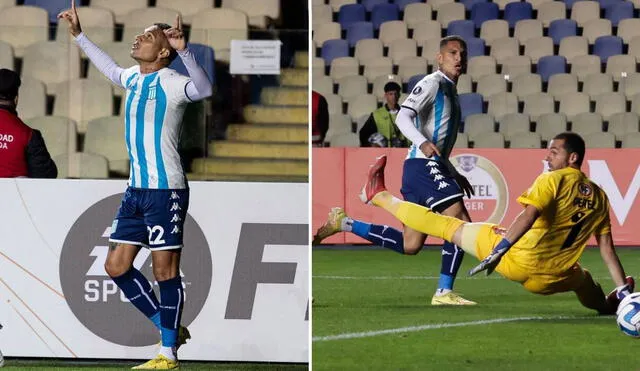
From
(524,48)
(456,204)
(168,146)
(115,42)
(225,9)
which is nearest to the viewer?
(168,146)

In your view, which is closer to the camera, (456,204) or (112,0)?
(456,204)

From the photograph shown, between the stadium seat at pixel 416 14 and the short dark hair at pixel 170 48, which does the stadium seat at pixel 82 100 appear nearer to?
the short dark hair at pixel 170 48

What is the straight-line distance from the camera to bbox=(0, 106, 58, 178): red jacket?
4266mm

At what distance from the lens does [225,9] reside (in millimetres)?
9359

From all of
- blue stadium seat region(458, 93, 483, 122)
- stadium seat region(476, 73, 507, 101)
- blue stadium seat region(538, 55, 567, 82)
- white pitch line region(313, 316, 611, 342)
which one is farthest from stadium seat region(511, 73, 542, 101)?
white pitch line region(313, 316, 611, 342)

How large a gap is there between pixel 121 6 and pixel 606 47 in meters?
4.57

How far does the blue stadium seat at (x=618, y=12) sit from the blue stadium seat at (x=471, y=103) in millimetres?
2542

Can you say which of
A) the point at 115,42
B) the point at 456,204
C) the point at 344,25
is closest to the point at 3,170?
the point at 115,42

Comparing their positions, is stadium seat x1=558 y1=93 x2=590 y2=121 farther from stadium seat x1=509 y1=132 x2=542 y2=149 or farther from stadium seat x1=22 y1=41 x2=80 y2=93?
stadium seat x1=22 y1=41 x2=80 y2=93

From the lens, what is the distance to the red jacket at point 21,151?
14.0 feet

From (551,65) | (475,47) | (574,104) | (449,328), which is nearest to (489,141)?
(574,104)

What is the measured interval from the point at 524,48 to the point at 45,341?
30.4ft

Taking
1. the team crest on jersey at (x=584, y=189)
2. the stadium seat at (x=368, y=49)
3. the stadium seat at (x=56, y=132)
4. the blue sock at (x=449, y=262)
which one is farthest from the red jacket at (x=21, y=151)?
the stadium seat at (x=368, y=49)

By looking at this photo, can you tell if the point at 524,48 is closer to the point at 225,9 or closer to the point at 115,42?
the point at 225,9
